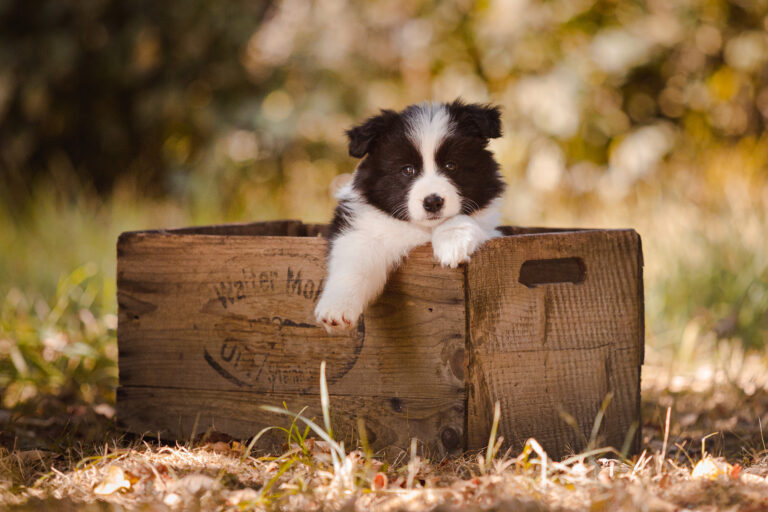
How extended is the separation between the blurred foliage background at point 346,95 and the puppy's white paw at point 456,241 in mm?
3859

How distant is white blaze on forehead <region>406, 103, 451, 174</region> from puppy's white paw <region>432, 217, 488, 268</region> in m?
0.30

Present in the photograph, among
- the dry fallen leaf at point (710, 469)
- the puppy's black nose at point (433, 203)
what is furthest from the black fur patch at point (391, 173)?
the dry fallen leaf at point (710, 469)

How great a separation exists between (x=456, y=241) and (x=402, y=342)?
0.41m

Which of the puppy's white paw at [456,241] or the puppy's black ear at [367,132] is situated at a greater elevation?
the puppy's black ear at [367,132]

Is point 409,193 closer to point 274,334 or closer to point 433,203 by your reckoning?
point 433,203

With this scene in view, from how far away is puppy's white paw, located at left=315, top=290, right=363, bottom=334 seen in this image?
99.3 inches

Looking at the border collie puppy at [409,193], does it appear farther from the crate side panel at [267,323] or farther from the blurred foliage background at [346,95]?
the blurred foliage background at [346,95]

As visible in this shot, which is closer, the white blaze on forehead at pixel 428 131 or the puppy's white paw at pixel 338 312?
the puppy's white paw at pixel 338 312

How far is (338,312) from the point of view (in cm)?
252

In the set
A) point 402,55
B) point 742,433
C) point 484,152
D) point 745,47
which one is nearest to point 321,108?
point 402,55

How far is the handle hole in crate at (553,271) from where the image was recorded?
9.33ft

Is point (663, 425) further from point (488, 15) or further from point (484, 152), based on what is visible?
point (488, 15)

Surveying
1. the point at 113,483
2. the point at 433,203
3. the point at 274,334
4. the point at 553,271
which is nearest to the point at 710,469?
the point at 553,271

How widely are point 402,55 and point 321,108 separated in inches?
51.3
